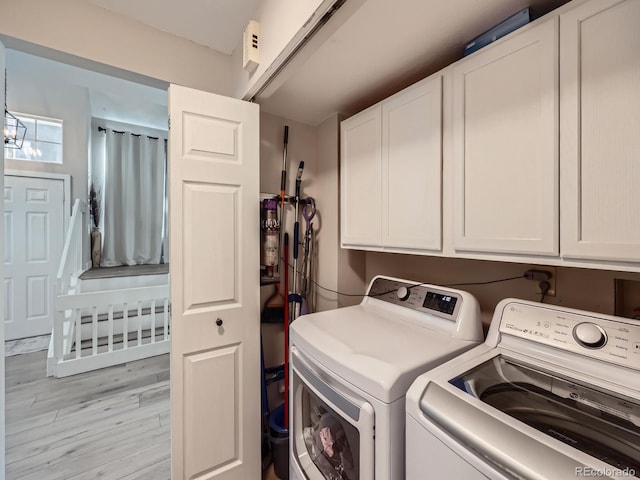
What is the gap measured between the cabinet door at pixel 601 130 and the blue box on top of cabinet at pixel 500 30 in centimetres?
15

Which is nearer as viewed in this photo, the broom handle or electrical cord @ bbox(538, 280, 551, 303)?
electrical cord @ bbox(538, 280, 551, 303)

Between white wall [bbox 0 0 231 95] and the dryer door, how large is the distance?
5.22ft

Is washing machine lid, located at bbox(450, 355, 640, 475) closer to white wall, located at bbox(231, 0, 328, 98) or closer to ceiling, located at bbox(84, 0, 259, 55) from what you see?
white wall, located at bbox(231, 0, 328, 98)

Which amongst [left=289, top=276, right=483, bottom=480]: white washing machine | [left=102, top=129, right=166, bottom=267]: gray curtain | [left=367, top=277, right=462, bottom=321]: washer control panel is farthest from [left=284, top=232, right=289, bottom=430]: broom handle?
[left=102, top=129, right=166, bottom=267]: gray curtain

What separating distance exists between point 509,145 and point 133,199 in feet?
17.4

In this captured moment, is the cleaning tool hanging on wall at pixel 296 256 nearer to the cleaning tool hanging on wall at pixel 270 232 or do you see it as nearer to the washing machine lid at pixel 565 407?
the cleaning tool hanging on wall at pixel 270 232

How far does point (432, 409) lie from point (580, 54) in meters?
1.08

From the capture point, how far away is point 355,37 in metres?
1.14

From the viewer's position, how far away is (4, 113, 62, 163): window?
3.70 metres

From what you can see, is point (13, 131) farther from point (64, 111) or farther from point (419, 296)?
point (419, 296)

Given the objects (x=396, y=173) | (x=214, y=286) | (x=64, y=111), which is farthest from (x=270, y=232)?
(x=64, y=111)

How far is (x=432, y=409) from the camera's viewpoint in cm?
73

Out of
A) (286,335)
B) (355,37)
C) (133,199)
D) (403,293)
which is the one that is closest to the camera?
(355,37)

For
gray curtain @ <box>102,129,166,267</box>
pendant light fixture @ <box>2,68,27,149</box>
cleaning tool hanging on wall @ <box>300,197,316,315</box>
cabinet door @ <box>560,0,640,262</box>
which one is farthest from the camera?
gray curtain @ <box>102,129,166,267</box>
